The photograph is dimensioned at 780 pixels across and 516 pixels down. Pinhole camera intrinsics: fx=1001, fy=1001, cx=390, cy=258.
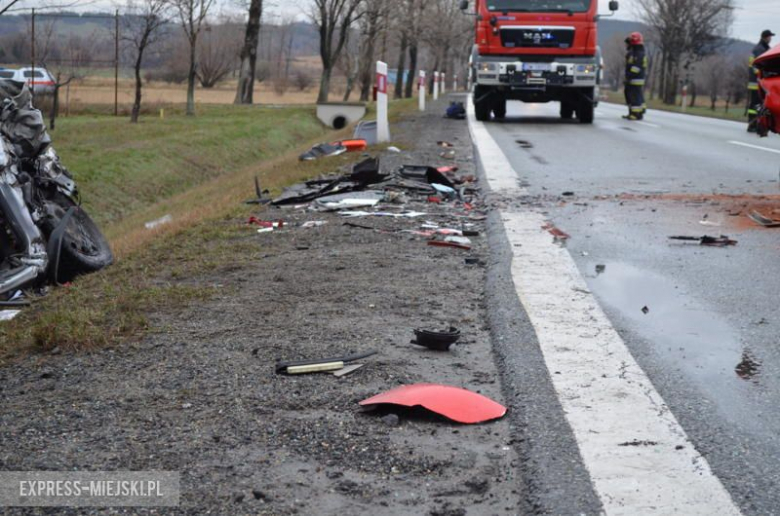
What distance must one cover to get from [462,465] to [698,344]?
165 centimetres

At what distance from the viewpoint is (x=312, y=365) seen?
12.4ft

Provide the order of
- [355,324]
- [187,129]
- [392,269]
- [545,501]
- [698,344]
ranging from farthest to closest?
1. [187,129]
2. [392,269]
3. [355,324]
4. [698,344]
5. [545,501]

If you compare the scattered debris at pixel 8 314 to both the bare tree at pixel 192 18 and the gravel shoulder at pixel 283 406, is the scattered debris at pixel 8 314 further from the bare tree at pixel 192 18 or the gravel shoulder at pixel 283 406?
the bare tree at pixel 192 18

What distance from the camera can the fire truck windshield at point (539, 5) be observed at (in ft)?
65.4

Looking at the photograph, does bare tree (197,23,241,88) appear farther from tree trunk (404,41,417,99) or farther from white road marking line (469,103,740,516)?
white road marking line (469,103,740,516)

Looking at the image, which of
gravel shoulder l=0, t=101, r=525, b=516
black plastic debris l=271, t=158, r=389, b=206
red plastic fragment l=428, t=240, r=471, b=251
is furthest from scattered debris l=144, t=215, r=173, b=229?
gravel shoulder l=0, t=101, r=525, b=516

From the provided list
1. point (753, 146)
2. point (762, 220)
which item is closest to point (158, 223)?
point (762, 220)

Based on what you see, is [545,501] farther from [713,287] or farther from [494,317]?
[713,287]

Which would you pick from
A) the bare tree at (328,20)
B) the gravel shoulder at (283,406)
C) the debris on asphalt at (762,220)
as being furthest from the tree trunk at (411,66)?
the gravel shoulder at (283,406)

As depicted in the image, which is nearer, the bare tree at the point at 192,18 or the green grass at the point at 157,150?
the green grass at the point at 157,150

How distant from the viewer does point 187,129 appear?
2770 centimetres

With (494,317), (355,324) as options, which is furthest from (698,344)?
(355,324)

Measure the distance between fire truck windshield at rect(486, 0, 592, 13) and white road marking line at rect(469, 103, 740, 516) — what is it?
51.0 ft

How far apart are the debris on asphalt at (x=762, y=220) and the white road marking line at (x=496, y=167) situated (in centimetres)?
213
